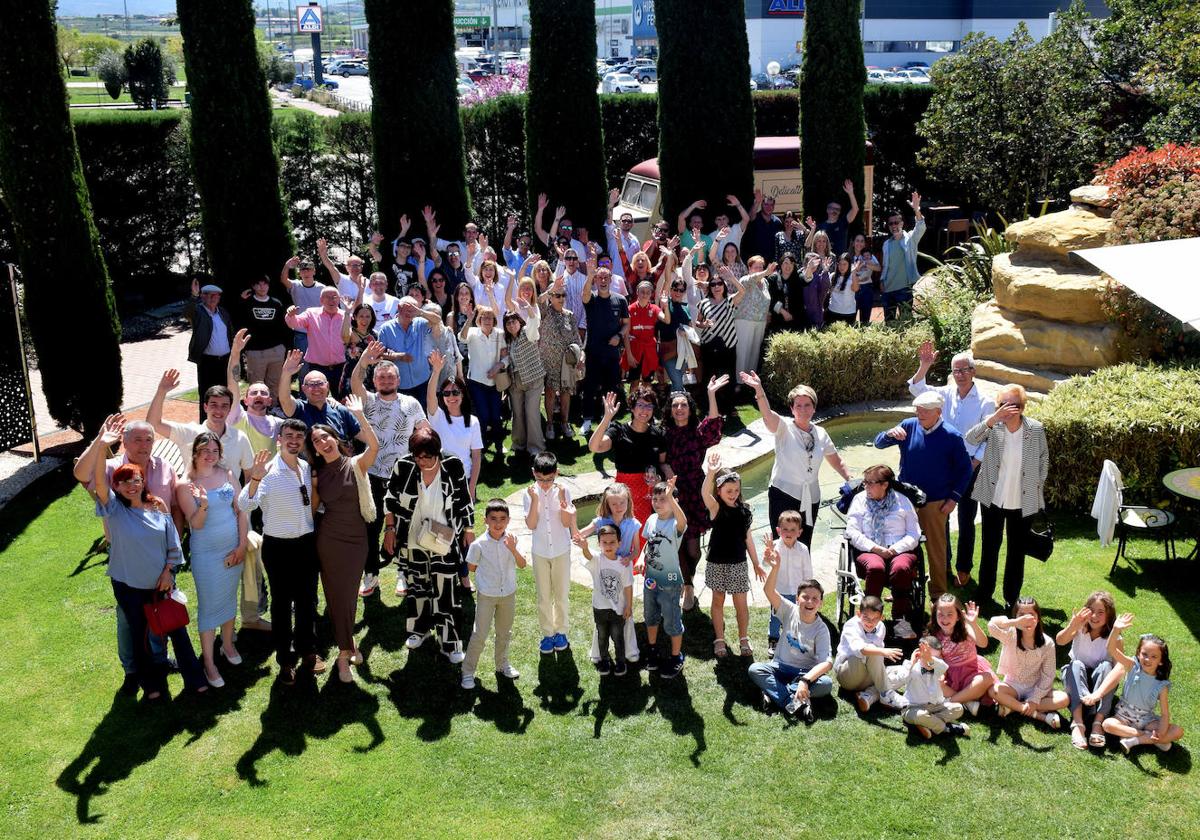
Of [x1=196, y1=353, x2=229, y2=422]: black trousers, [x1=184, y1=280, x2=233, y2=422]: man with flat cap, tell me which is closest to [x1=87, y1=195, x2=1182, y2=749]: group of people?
[x1=184, y1=280, x2=233, y2=422]: man with flat cap

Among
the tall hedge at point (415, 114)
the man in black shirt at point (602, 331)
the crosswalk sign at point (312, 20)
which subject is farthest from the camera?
the crosswalk sign at point (312, 20)

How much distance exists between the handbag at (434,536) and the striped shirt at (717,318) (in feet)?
16.8

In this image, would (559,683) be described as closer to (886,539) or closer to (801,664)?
(801,664)

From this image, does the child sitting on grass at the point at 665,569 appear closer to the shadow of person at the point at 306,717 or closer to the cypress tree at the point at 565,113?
the shadow of person at the point at 306,717

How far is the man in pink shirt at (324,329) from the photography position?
9789 mm

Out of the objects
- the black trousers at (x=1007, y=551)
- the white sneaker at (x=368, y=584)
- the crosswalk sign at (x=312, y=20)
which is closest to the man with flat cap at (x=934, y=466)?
the black trousers at (x=1007, y=551)

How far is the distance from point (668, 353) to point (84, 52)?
216 feet

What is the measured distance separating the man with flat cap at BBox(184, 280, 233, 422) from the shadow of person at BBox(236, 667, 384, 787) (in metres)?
4.20

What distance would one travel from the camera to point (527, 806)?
18.4 ft

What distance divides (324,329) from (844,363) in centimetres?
528

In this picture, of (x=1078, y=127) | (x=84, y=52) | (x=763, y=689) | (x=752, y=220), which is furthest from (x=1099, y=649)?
(x=84, y=52)

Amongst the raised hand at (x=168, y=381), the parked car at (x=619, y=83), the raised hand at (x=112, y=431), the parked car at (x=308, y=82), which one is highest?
the parked car at (x=308, y=82)

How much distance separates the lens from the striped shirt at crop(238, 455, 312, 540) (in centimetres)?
646

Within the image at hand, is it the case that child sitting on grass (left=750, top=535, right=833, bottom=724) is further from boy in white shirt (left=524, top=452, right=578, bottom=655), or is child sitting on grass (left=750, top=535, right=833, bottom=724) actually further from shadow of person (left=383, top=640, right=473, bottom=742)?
shadow of person (left=383, top=640, right=473, bottom=742)
